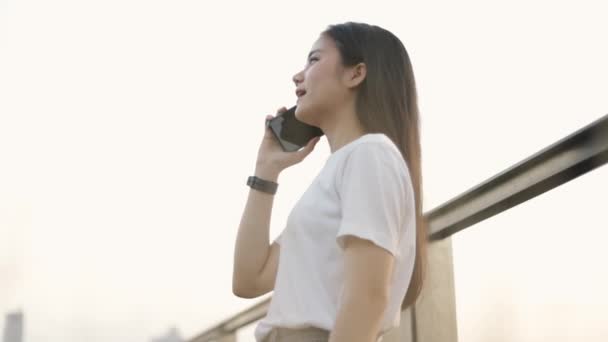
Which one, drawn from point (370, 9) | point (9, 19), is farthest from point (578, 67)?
point (9, 19)

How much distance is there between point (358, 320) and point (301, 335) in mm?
135

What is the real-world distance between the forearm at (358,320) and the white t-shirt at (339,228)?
4 cm

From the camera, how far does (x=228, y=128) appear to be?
4074 mm

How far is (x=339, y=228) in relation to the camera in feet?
3.29

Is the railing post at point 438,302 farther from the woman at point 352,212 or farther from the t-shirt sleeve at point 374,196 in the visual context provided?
the t-shirt sleeve at point 374,196

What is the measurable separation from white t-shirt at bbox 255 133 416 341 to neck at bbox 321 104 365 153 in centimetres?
7

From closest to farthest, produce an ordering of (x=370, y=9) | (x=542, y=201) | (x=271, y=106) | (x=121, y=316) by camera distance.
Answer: (x=542, y=201) < (x=370, y=9) < (x=271, y=106) < (x=121, y=316)

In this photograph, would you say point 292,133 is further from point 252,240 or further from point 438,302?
point 438,302

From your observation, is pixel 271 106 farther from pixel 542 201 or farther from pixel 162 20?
pixel 542 201

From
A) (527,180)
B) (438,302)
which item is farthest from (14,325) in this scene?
(527,180)

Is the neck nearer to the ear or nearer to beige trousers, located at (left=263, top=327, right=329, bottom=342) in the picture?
the ear

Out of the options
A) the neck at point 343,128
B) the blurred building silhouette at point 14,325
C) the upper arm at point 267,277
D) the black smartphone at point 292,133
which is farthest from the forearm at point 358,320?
the blurred building silhouette at point 14,325

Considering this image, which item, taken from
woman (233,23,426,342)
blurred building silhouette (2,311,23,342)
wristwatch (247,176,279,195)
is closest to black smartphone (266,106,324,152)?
wristwatch (247,176,279,195)

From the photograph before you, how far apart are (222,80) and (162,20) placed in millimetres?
596
